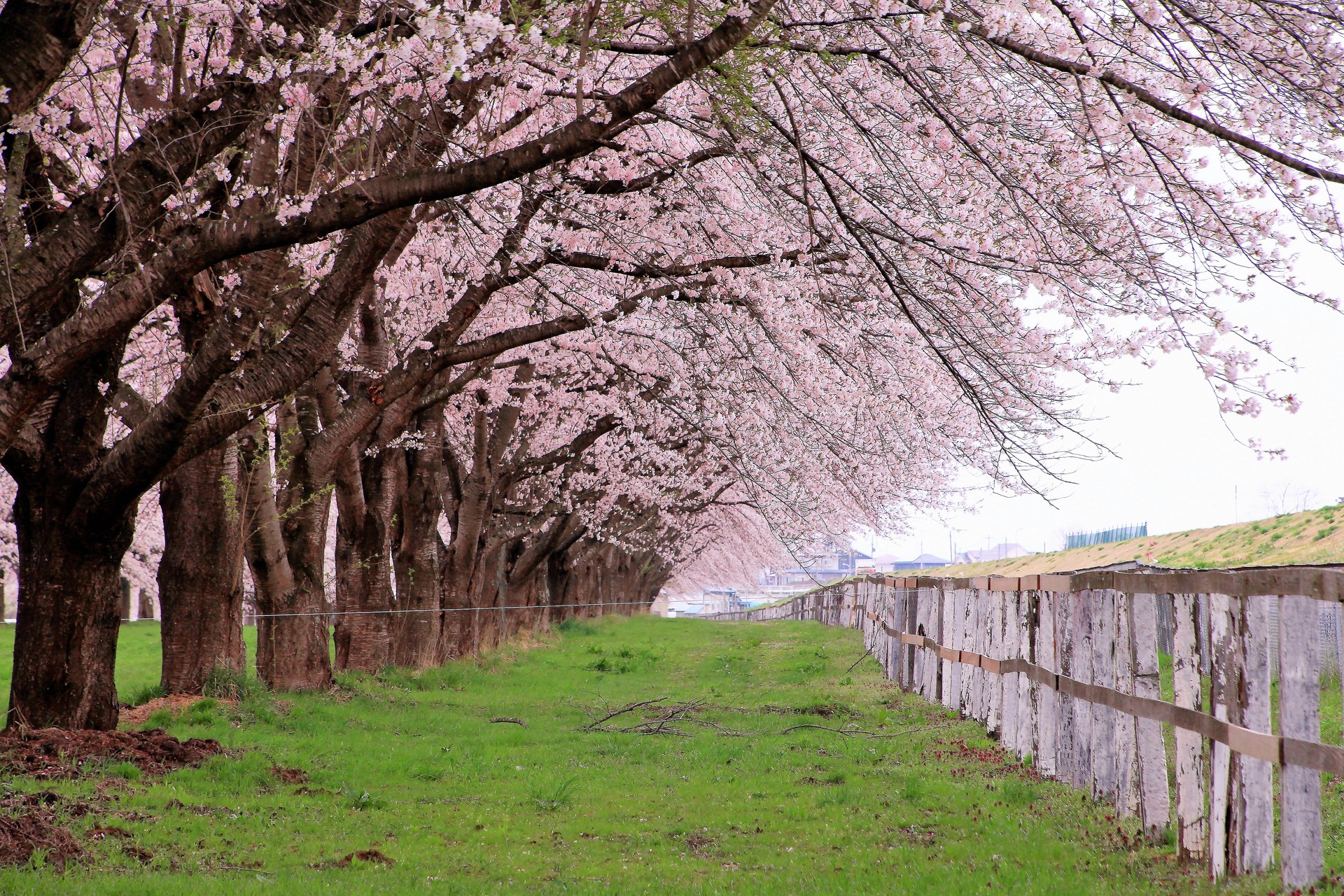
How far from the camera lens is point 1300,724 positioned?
14.5ft

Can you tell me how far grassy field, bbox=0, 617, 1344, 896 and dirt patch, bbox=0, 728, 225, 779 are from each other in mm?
239

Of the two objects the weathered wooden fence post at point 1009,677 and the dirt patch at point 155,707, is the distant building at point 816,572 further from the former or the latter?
the dirt patch at point 155,707

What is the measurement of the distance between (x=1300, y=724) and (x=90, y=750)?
8073 millimetres

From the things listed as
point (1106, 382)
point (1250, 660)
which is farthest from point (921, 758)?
point (1250, 660)

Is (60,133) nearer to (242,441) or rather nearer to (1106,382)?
(242,441)

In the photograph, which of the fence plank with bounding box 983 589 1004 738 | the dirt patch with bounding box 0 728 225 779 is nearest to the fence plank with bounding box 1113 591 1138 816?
the fence plank with bounding box 983 589 1004 738

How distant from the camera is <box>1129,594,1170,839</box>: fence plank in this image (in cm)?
605

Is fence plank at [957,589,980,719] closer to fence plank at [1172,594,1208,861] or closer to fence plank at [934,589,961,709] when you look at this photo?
fence plank at [934,589,961,709]

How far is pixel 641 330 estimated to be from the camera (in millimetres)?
15867

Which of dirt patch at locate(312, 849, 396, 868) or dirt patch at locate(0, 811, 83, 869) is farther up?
dirt patch at locate(0, 811, 83, 869)

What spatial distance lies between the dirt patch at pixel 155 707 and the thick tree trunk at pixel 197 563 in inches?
6.8

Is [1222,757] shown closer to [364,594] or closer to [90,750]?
[90,750]

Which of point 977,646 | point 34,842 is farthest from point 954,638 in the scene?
point 34,842

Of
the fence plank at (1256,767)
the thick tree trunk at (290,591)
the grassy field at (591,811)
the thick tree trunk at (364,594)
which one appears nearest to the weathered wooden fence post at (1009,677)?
the grassy field at (591,811)
